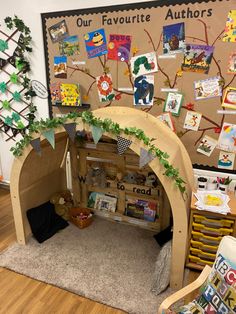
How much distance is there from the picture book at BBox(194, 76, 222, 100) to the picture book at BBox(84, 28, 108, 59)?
0.95 m

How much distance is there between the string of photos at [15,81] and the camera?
9.59 feet

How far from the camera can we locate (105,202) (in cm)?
299

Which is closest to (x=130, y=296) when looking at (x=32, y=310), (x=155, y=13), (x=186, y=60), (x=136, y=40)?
(x=32, y=310)

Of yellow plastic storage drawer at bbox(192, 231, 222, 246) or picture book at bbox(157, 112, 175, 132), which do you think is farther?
picture book at bbox(157, 112, 175, 132)

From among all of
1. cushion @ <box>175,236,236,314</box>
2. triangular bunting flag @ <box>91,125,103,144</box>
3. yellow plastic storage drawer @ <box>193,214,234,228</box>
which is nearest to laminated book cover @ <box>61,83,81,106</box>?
triangular bunting flag @ <box>91,125,103,144</box>

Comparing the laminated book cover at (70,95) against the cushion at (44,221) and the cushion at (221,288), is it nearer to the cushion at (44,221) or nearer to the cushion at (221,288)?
the cushion at (44,221)

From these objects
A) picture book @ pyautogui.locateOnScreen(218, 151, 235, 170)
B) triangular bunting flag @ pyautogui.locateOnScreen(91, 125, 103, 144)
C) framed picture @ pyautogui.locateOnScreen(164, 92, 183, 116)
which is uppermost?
framed picture @ pyautogui.locateOnScreen(164, 92, 183, 116)

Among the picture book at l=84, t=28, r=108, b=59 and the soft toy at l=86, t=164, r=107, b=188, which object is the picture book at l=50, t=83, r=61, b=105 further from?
the soft toy at l=86, t=164, r=107, b=188

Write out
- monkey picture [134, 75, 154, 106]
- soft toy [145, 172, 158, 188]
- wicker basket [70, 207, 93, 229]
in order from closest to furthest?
monkey picture [134, 75, 154, 106], soft toy [145, 172, 158, 188], wicker basket [70, 207, 93, 229]

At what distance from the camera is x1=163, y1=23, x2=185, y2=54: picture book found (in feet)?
7.37

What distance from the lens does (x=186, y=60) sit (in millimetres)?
2287

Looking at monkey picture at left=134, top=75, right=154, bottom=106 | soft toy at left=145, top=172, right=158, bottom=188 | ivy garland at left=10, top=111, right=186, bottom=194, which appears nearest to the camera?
ivy garland at left=10, top=111, right=186, bottom=194

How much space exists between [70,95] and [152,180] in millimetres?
1243

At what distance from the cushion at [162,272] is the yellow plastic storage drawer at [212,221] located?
1.09 ft
